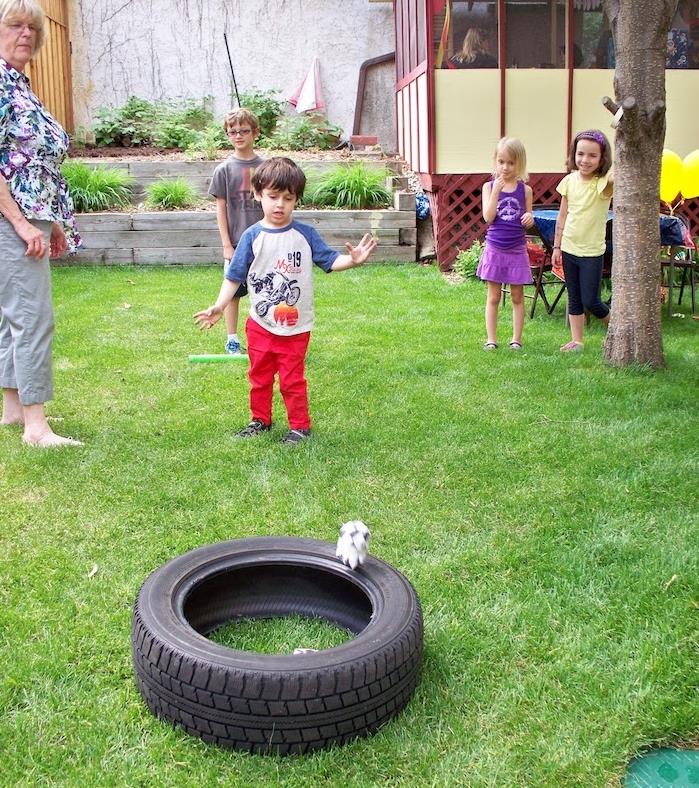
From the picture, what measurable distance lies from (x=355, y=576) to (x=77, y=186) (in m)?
9.12

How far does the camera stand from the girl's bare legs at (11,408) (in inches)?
178

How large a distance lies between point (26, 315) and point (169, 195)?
680 cm

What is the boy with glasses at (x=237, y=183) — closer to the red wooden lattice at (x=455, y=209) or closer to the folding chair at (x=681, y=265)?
the folding chair at (x=681, y=265)

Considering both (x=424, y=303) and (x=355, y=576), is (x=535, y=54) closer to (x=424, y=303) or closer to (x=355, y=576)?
(x=424, y=303)

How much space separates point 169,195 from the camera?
10.6 metres

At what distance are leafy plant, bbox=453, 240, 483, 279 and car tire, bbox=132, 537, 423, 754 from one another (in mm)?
7041

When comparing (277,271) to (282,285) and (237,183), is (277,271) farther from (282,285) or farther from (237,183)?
(237,183)

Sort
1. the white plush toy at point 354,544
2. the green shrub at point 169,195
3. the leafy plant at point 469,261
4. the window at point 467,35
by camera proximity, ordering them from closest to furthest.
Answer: the white plush toy at point 354,544 → the leafy plant at point 469,261 → the window at point 467,35 → the green shrub at point 169,195

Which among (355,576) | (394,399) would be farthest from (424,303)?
(355,576)

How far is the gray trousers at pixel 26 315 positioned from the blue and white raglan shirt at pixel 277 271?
88 cm

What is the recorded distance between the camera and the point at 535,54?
33.1 ft

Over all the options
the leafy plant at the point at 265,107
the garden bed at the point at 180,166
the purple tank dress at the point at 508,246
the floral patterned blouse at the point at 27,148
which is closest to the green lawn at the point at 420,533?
the purple tank dress at the point at 508,246

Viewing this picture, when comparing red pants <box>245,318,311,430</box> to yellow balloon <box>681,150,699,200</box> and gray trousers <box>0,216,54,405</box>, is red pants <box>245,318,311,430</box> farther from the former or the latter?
yellow balloon <box>681,150,699,200</box>

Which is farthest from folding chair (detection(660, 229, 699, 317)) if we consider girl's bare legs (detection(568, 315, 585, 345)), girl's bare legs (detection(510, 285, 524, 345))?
girl's bare legs (detection(510, 285, 524, 345))
